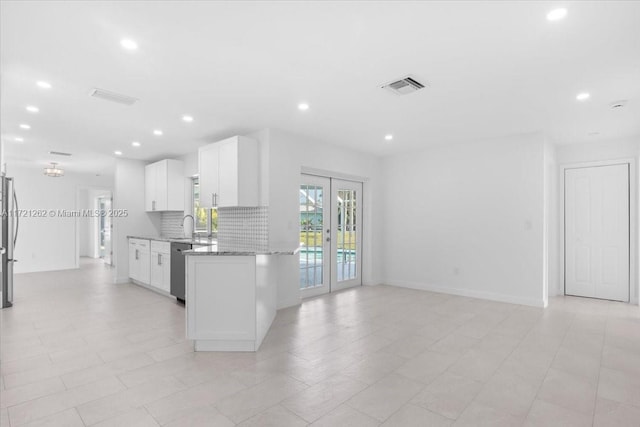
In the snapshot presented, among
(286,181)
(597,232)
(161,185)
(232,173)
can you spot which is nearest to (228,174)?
(232,173)

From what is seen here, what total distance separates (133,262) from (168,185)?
1.66 metres

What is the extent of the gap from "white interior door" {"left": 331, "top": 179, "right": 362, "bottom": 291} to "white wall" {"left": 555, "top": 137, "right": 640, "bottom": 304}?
335 cm

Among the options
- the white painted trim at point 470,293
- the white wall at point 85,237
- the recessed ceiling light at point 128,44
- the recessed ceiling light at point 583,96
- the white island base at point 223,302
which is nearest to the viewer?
the recessed ceiling light at point 128,44

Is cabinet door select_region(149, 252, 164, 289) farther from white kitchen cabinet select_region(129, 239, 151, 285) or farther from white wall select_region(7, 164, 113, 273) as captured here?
white wall select_region(7, 164, 113, 273)

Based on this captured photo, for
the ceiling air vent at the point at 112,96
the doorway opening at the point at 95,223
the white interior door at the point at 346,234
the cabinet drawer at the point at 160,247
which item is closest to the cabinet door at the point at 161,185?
the cabinet drawer at the point at 160,247

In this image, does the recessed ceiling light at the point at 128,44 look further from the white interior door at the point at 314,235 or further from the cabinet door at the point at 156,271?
the cabinet door at the point at 156,271

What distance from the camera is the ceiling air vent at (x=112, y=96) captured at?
344 cm

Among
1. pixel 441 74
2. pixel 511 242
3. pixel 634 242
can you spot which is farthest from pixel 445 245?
pixel 441 74

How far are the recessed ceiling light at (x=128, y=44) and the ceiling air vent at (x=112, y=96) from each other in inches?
42.3

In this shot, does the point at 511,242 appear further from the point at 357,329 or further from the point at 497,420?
the point at 497,420

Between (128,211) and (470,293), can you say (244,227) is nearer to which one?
(128,211)

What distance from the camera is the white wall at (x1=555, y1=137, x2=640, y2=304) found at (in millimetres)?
5203

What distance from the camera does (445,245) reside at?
5.94m

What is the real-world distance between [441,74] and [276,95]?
1594 millimetres
